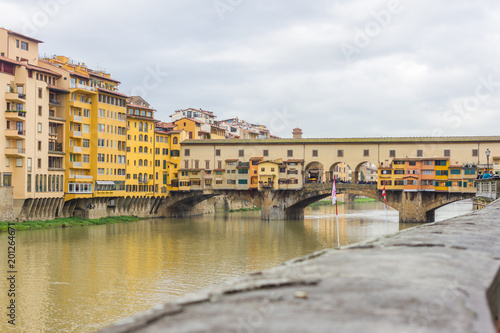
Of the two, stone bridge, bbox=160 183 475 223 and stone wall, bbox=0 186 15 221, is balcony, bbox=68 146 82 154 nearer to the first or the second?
stone wall, bbox=0 186 15 221

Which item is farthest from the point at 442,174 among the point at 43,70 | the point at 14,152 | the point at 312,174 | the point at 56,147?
the point at 14,152

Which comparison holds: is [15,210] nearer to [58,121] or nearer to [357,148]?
[58,121]

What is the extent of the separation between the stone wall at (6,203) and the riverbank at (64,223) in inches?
35.9

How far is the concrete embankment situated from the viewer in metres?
3.50

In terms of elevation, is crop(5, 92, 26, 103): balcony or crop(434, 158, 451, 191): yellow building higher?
crop(5, 92, 26, 103): balcony

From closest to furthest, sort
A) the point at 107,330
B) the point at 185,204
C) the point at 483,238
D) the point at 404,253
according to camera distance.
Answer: the point at 107,330 < the point at 404,253 < the point at 483,238 < the point at 185,204

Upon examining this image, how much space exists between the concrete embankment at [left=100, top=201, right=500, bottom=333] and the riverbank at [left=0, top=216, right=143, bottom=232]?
40804 mm

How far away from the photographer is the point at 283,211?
207ft

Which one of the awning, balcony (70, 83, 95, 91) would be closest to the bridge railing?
the awning

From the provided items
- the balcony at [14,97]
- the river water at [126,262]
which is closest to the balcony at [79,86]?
the balcony at [14,97]

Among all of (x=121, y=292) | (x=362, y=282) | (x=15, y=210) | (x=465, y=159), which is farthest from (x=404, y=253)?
(x=465, y=159)

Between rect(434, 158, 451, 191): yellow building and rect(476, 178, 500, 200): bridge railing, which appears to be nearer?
rect(476, 178, 500, 200): bridge railing

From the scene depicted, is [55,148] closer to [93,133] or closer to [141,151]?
[93,133]

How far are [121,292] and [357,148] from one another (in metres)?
43.9
